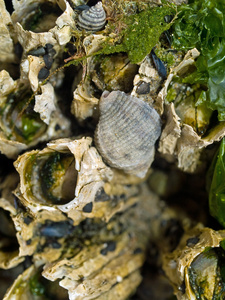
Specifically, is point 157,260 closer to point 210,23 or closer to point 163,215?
point 163,215

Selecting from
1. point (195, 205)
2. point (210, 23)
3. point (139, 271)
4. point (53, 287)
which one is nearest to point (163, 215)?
point (195, 205)

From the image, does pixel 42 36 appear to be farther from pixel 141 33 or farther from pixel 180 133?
pixel 180 133

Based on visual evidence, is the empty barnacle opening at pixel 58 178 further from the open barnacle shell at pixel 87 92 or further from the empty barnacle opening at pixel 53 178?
the open barnacle shell at pixel 87 92

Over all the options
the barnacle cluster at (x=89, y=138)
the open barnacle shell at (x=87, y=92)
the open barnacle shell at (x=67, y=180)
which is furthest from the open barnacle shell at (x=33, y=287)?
the open barnacle shell at (x=87, y=92)

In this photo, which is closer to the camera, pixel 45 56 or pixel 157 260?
pixel 45 56

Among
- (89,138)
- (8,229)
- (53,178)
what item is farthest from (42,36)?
(8,229)

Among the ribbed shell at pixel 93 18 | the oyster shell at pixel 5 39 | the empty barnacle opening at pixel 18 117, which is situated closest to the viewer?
the ribbed shell at pixel 93 18
